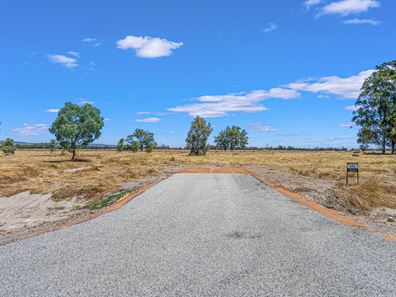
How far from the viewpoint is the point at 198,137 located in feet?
252

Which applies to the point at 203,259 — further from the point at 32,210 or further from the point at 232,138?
the point at 232,138

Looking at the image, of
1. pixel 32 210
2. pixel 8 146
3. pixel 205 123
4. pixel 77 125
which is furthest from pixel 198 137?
pixel 32 210

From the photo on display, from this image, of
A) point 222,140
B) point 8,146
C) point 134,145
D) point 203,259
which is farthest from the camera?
point 222,140

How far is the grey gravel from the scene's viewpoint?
14.3 ft

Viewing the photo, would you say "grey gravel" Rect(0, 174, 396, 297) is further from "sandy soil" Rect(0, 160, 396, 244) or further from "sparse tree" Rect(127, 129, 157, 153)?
"sparse tree" Rect(127, 129, 157, 153)

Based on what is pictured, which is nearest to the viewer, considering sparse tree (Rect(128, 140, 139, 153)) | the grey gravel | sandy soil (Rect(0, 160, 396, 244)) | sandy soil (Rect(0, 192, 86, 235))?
the grey gravel

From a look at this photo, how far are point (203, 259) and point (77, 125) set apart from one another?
165ft

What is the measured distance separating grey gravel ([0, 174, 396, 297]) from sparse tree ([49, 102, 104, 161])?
46.0 metres

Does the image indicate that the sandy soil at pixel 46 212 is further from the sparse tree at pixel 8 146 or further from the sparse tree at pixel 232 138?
the sparse tree at pixel 232 138

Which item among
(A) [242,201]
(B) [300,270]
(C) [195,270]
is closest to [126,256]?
(C) [195,270]

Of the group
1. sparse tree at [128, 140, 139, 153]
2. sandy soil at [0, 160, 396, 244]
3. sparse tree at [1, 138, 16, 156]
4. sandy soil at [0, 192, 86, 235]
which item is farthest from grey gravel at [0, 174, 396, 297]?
sparse tree at [128, 140, 139, 153]

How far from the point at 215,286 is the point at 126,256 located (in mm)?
1864

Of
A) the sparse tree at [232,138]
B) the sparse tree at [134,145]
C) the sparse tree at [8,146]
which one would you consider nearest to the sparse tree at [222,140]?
the sparse tree at [232,138]

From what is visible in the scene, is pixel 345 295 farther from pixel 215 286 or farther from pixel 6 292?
pixel 6 292
